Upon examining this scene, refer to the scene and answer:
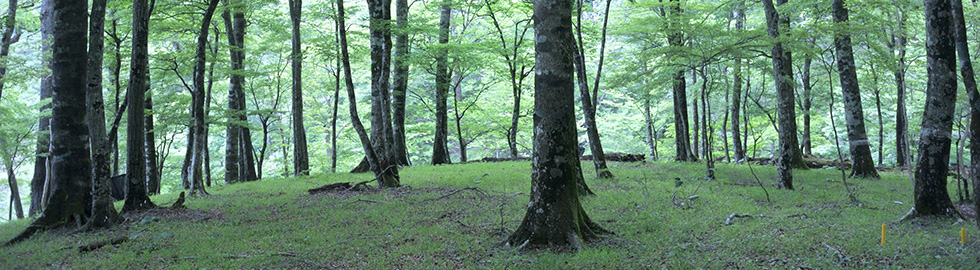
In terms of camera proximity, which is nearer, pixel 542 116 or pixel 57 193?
pixel 542 116

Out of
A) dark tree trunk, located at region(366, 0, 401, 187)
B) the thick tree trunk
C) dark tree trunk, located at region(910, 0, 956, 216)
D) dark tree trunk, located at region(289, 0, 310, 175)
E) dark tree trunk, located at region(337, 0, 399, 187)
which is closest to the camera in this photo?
the thick tree trunk

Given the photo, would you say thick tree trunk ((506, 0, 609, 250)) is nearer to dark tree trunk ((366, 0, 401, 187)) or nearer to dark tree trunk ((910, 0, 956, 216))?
dark tree trunk ((910, 0, 956, 216))

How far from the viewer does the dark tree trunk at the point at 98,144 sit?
7770mm

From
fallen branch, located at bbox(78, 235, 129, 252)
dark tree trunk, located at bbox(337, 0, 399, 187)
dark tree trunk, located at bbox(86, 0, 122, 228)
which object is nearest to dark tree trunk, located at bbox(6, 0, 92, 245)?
dark tree trunk, located at bbox(86, 0, 122, 228)

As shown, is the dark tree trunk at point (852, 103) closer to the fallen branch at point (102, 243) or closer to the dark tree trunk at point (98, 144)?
the fallen branch at point (102, 243)

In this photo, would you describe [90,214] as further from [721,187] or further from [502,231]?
[721,187]

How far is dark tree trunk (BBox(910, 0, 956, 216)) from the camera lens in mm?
6223

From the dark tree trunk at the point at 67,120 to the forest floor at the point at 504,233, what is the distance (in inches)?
19.0

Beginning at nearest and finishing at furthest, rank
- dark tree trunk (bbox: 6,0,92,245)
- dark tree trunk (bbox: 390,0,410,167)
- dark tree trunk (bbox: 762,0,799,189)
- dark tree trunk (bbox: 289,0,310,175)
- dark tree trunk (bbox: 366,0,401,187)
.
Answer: dark tree trunk (bbox: 6,0,92,245)
dark tree trunk (bbox: 762,0,799,189)
dark tree trunk (bbox: 366,0,401,187)
dark tree trunk (bbox: 289,0,310,175)
dark tree trunk (bbox: 390,0,410,167)

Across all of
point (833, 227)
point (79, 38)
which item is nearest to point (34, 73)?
point (79, 38)

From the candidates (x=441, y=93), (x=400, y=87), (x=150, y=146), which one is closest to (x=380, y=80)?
(x=400, y=87)

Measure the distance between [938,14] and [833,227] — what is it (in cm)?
278

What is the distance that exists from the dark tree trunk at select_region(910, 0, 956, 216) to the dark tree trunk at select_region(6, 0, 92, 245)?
1133 centimetres

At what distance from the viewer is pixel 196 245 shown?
21.4 feet
